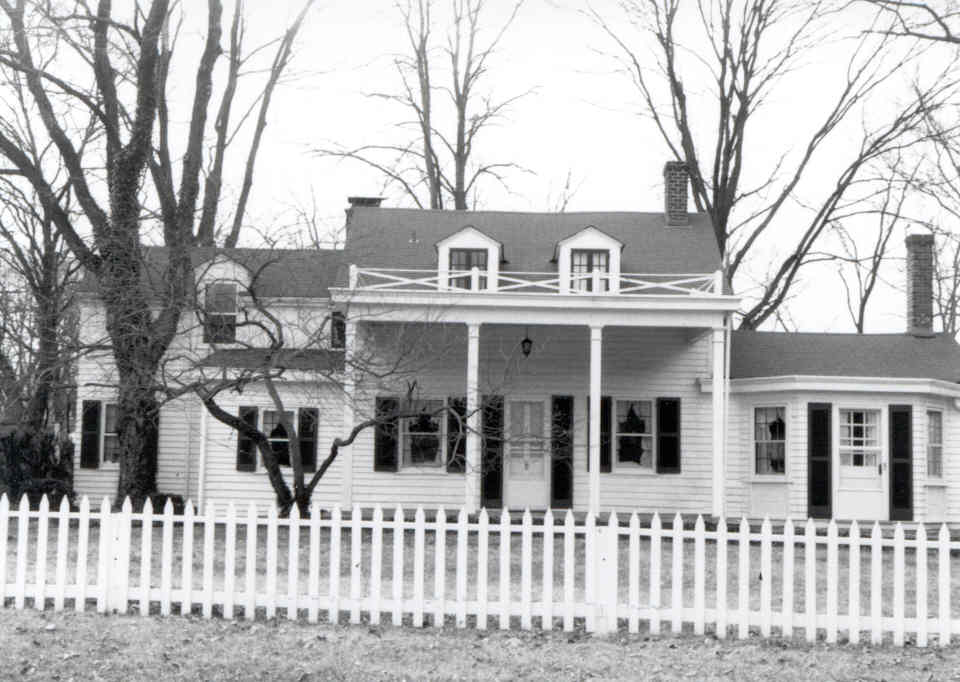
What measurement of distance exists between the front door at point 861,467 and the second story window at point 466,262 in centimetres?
722

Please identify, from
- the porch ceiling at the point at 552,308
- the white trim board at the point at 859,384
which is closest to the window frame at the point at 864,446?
the white trim board at the point at 859,384

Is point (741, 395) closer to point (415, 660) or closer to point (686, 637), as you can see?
point (686, 637)

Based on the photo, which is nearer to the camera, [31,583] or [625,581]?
[31,583]

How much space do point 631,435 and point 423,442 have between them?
13.2 feet

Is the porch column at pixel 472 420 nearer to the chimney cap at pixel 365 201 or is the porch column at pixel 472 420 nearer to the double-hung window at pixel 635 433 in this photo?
the double-hung window at pixel 635 433

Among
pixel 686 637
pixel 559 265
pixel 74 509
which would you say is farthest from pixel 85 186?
pixel 686 637

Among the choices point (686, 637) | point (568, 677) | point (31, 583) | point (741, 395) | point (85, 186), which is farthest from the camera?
point (741, 395)

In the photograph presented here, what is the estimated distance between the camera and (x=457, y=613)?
34.9 ft

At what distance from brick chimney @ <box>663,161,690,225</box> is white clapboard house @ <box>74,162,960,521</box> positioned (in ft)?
3.46

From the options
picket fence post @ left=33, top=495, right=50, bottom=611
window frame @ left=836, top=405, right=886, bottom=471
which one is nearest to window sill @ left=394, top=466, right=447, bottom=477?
window frame @ left=836, top=405, right=886, bottom=471

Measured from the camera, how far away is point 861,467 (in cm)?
2264

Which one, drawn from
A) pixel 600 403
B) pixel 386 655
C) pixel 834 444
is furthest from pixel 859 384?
pixel 386 655

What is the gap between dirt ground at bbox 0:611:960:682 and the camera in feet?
30.3

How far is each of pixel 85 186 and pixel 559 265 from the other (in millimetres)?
8847
